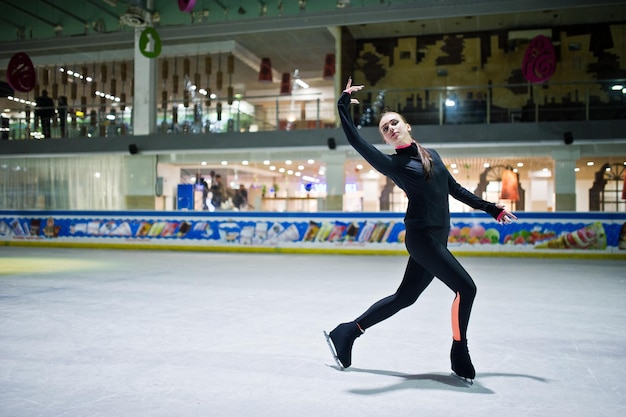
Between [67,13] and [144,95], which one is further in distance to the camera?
[144,95]

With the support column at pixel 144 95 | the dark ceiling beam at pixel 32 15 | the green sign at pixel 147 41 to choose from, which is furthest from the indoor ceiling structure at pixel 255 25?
the green sign at pixel 147 41

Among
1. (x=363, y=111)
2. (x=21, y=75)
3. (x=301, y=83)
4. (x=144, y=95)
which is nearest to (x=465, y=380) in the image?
(x=363, y=111)

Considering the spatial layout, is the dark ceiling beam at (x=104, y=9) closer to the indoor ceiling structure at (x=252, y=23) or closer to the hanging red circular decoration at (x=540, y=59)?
the indoor ceiling structure at (x=252, y=23)

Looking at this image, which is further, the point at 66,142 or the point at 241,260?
the point at 66,142

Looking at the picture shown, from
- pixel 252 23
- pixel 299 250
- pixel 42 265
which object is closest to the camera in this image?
pixel 42 265

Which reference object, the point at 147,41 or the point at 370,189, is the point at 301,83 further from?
the point at 147,41

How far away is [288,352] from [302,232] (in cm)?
1072

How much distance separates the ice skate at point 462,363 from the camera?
2.90m

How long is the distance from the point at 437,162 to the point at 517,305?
339 centimetres

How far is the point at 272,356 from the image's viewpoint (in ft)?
11.5

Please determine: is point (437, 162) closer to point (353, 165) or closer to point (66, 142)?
point (353, 165)

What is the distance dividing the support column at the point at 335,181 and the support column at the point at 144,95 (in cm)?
621

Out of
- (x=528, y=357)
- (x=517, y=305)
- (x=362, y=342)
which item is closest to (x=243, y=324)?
(x=362, y=342)

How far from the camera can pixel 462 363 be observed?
114 inches
